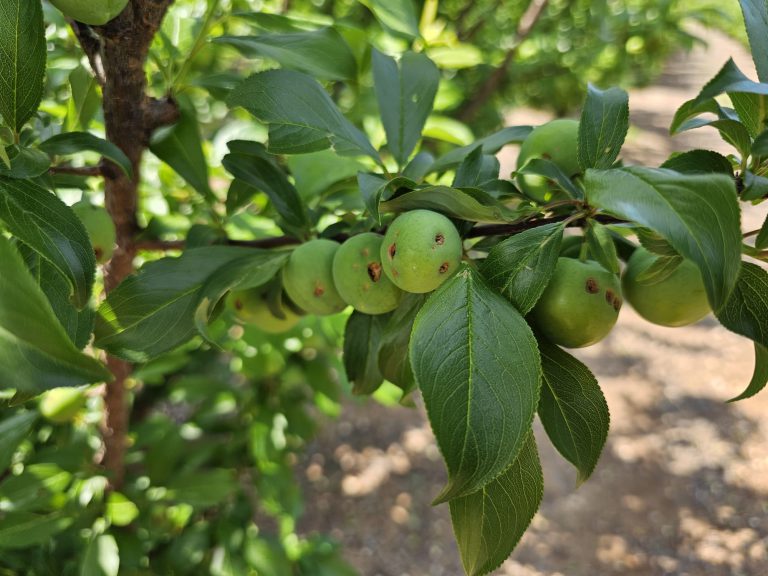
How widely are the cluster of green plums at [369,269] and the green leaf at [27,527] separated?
47 cm

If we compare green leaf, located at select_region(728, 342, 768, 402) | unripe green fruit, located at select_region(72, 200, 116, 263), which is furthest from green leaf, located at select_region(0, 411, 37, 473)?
green leaf, located at select_region(728, 342, 768, 402)

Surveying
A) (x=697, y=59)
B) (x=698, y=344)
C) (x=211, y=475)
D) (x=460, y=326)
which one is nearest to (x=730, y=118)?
(x=460, y=326)

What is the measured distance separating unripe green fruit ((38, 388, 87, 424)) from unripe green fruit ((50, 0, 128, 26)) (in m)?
0.57

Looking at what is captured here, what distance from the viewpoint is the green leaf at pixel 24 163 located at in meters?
0.42

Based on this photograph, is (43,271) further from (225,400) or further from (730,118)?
(225,400)

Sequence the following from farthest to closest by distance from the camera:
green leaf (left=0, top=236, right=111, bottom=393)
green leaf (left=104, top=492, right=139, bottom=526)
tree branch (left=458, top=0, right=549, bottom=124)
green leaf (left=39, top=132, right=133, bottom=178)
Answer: tree branch (left=458, top=0, right=549, bottom=124), green leaf (left=104, top=492, right=139, bottom=526), green leaf (left=39, top=132, right=133, bottom=178), green leaf (left=0, top=236, right=111, bottom=393)

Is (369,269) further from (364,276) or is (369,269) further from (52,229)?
(52,229)

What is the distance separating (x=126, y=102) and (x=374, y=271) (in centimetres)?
28

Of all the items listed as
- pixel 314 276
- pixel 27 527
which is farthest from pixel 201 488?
pixel 314 276

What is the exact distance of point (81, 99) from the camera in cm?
59

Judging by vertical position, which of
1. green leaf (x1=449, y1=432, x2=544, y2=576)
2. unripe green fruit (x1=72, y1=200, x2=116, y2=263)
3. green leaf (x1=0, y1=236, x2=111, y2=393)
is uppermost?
green leaf (x1=0, y1=236, x2=111, y2=393)

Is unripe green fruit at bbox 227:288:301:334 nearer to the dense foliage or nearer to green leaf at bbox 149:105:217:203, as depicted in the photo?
the dense foliage

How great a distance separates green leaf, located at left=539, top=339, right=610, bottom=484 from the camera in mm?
405

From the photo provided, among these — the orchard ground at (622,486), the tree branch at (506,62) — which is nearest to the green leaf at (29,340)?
the orchard ground at (622,486)
